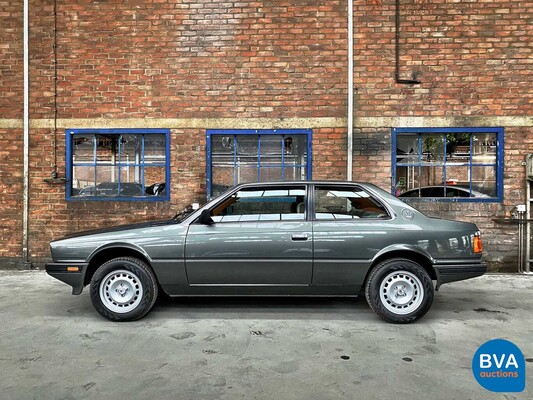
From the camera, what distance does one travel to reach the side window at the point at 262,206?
15.3ft

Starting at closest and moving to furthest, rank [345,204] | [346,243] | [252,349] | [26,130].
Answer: [252,349]
[346,243]
[345,204]
[26,130]

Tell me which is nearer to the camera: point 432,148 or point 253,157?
point 432,148

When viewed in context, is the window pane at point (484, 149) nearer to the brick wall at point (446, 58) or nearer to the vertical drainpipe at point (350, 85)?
the brick wall at point (446, 58)

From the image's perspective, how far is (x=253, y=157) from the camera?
7.70 meters

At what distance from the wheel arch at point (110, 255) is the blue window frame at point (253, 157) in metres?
3.00

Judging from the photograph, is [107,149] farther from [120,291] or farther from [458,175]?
[458,175]

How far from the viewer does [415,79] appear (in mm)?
7453

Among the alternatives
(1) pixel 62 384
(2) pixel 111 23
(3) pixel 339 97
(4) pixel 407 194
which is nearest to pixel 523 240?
(4) pixel 407 194

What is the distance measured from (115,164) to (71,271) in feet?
11.6

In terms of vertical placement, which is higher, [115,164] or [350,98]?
[350,98]

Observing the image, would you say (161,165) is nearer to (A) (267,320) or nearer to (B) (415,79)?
(A) (267,320)

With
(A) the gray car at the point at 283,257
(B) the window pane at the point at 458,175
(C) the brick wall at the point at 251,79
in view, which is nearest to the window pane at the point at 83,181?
(C) the brick wall at the point at 251,79

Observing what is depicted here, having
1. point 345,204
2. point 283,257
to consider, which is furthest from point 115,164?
point 345,204

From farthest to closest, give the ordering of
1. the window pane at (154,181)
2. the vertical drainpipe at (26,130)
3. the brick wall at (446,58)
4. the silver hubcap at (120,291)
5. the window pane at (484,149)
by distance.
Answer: the window pane at (154,181), the vertical drainpipe at (26,130), the window pane at (484,149), the brick wall at (446,58), the silver hubcap at (120,291)
